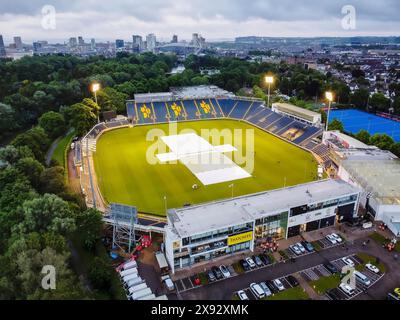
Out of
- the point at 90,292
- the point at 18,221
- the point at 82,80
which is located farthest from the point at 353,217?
the point at 82,80

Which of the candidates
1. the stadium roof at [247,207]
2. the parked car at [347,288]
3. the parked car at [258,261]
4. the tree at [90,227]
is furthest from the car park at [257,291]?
the tree at [90,227]

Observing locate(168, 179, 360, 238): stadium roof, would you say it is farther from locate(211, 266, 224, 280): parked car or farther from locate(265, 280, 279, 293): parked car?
locate(265, 280, 279, 293): parked car

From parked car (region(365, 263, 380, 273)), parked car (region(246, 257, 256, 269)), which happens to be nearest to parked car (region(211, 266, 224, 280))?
parked car (region(246, 257, 256, 269))

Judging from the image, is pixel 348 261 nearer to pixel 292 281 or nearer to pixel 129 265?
pixel 292 281

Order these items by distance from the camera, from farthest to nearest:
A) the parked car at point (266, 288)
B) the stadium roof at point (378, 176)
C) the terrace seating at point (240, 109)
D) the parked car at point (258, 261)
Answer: the terrace seating at point (240, 109)
the stadium roof at point (378, 176)
the parked car at point (258, 261)
the parked car at point (266, 288)

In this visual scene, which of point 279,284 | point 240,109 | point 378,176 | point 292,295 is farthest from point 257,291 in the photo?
point 240,109

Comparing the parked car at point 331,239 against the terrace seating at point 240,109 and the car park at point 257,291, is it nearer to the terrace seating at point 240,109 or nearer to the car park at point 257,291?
the car park at point 257,291
